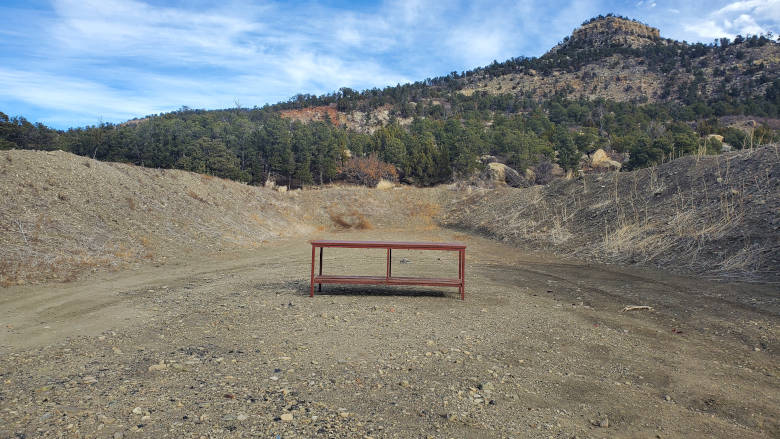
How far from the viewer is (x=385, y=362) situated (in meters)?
4.87

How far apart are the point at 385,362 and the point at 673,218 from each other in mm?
13510

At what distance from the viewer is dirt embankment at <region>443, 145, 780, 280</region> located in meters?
11.2

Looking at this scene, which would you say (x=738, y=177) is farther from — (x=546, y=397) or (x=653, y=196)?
(x=546, y=397)

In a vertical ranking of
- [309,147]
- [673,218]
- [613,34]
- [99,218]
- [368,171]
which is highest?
[613,34]

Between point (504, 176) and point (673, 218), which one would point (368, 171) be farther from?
point (673, 218)

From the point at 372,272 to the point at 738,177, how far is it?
13.3 m

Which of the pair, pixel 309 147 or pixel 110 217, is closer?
pixel 110 217

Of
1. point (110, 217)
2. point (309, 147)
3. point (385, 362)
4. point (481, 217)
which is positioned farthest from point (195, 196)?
point (309, 147)

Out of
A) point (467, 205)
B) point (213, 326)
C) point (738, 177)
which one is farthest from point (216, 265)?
point (467, 205)

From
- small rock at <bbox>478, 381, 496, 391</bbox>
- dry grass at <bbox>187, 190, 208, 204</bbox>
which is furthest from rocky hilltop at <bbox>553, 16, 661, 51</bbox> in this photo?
small rock at <bbox>478, 381, 496, 391</bbox>

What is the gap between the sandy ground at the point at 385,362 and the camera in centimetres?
359

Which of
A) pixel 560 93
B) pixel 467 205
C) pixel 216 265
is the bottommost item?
pixel 216 265

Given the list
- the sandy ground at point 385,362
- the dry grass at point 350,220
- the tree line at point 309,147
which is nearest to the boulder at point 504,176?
the tree line at point 309,147

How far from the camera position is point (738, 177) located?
49.3ft
